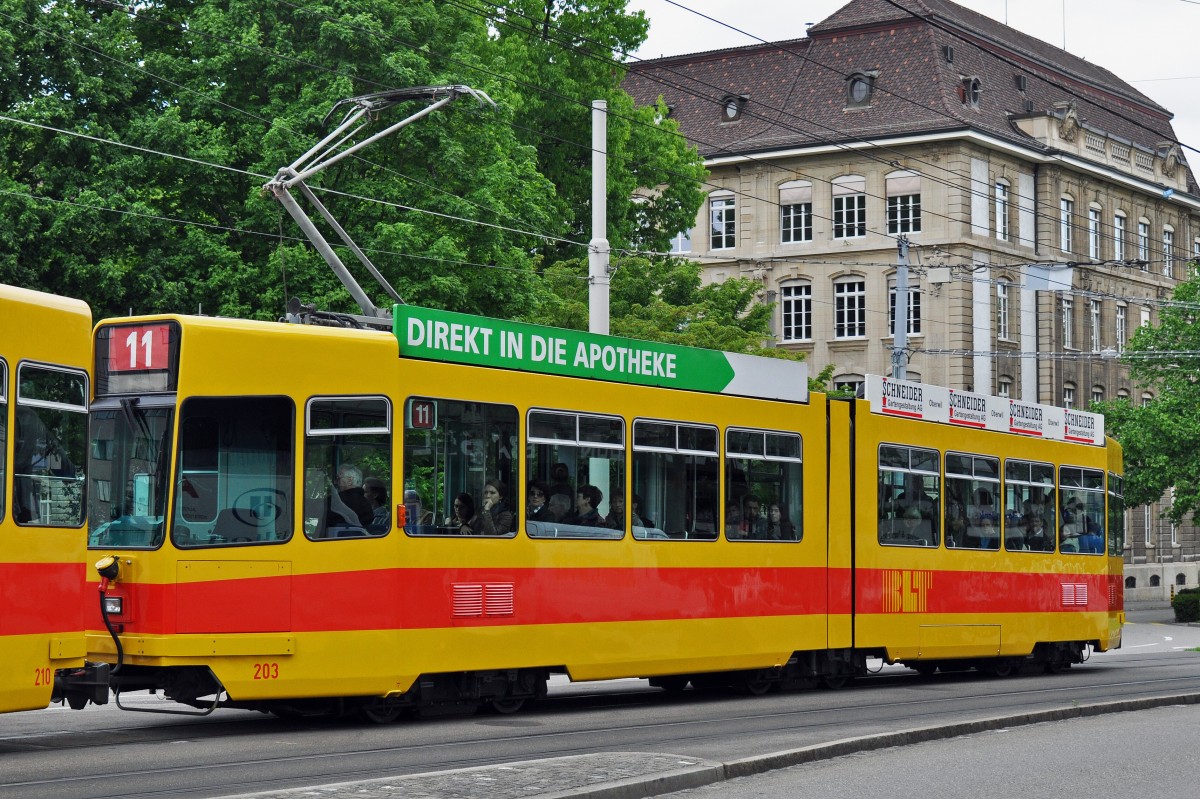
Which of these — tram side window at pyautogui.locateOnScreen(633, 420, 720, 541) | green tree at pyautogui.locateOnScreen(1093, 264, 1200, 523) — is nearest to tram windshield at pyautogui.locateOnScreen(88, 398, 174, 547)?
tram side window at pyautogui.locateOnScreen(633, 420, 720, 541)

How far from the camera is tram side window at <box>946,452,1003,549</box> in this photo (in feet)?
65.6

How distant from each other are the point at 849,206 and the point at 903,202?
5.96 ft

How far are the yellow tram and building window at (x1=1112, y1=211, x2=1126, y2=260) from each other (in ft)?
190

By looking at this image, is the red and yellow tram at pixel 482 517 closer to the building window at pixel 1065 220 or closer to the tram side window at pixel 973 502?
the tram side window at pixel 973 502

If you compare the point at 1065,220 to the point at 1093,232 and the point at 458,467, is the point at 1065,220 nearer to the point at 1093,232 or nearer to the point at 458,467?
the point at 1093,232

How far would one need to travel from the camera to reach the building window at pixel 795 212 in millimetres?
59969

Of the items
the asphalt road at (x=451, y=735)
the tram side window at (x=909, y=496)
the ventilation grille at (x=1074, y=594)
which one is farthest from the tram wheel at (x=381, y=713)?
the ventilation grille at (x=1074, y=594)

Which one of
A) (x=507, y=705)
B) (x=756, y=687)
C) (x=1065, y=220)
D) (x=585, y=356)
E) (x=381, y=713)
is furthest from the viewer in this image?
(x=1065, y=220)

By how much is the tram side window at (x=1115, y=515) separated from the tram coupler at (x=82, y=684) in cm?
1505

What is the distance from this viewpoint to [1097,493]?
2327 centimetres

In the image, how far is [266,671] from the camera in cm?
1282

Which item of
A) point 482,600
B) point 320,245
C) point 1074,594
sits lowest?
point 1074,594

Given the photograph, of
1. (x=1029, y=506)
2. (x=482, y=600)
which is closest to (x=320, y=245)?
(x=482, y=600)

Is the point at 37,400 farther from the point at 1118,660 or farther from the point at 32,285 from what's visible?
the point at 1118,660
